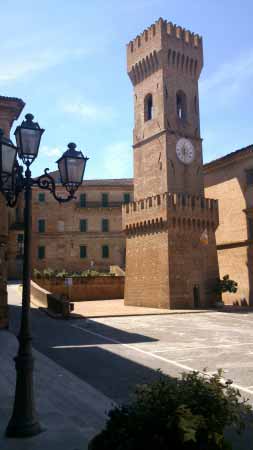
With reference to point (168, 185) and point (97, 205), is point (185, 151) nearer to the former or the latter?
point (168, 185)

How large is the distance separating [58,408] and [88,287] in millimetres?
33834

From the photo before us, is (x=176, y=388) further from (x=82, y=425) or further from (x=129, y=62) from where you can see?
(x=129, y=62)

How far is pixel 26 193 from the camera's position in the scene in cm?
717

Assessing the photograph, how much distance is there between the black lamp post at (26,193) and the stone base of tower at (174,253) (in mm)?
25459

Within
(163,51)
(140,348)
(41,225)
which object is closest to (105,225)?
(41,225)

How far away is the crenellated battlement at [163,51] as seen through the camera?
118 ft

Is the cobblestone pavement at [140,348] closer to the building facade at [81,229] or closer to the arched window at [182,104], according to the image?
the arched window at [182,104]

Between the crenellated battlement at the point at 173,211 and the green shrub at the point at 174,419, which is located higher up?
the crenellated battlement at the point at 173,211

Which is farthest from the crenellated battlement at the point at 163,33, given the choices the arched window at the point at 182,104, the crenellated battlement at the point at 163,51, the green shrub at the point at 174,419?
the green shrub at the point at 174,419

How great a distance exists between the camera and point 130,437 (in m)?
3.67

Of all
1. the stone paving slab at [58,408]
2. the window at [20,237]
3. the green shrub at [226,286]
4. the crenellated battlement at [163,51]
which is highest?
the crenellated battlement at [163,51]

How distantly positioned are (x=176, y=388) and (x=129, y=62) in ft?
128

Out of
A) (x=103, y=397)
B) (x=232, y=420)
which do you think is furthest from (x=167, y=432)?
(x=103, y=397)

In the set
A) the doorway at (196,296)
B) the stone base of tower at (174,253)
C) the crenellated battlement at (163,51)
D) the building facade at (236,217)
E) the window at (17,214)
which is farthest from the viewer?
the window at (17,214)
